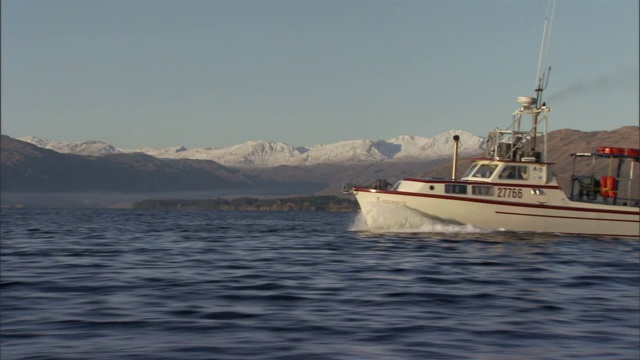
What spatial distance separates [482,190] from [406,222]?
4.96 m

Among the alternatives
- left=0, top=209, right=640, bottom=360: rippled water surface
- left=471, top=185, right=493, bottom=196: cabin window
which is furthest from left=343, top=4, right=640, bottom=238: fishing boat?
left=0, top=209, right=640, bottom=360: rippled water surface

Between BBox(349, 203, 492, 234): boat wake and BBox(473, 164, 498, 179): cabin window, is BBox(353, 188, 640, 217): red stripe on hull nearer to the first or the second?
BBox(349, 203, 492, 234): boat wake

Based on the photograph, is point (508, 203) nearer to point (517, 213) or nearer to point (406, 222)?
point (517, 213)

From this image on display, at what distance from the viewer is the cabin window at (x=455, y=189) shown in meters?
54.6

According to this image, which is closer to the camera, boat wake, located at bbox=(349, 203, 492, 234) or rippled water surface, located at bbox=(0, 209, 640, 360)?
rippled water surface, located at bbox=(0, 209, 640, 360)

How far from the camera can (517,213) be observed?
180ft

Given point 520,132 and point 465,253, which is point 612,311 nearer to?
point 465,253

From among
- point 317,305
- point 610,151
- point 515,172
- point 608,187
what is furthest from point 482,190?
point 317,305

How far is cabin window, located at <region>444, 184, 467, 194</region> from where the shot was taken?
2151 inches

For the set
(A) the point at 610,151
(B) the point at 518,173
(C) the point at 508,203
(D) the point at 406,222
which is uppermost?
(A) the point at 610,151

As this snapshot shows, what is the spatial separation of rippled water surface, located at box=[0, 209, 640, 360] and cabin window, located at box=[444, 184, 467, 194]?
52.8 ft

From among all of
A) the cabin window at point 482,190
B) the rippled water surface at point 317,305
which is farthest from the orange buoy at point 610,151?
the rippled water surface at point 317,305

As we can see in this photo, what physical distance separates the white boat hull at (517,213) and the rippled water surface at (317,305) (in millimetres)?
15737

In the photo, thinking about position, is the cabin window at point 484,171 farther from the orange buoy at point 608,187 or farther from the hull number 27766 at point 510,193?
the orange buoy at point 608,187
